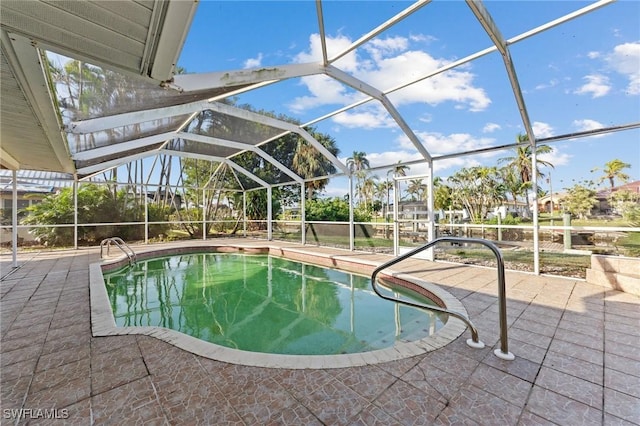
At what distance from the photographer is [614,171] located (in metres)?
4.45

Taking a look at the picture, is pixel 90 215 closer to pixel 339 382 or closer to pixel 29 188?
pixel 29 188

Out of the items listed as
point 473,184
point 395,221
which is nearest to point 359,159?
point 473,184

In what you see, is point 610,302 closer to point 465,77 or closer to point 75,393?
point 465,77

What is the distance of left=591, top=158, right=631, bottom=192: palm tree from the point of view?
4273 millimetres

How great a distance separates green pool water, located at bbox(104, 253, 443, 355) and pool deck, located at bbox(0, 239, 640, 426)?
1.15 meters

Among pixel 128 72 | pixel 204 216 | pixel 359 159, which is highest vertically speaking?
pixel 359 159

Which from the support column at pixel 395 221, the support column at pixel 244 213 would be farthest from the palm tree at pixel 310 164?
the support column at pixel 395 221

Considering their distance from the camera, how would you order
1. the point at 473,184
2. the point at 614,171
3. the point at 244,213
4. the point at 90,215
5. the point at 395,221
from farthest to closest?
1. the point at 473,184
2. the point at 244,213
3. the point at 90,215
4. the point at 395,221
5. the point at 614,171

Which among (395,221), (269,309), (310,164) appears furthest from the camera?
(310,164)

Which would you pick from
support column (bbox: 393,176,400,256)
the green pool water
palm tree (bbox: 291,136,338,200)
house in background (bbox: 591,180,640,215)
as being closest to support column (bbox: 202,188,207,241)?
the green pool water

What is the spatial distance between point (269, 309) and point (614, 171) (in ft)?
20.9

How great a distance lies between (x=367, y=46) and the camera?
427 centimetres

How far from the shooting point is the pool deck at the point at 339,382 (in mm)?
1586

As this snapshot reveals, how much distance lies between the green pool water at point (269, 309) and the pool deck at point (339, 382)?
3.76 ft
